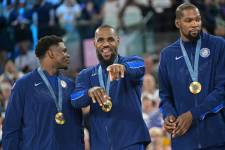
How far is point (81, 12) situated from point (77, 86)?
9.33 m

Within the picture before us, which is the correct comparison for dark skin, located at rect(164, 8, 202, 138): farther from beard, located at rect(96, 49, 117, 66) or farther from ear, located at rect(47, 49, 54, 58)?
ear, located at rect(47, 49, 54, 58)

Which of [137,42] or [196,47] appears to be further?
[137,42]

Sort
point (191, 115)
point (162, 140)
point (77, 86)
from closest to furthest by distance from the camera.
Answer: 1. point (191, 115)
2. point (77, 86)
3. point (162, 140)

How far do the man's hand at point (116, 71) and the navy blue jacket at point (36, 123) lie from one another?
898 millimetres

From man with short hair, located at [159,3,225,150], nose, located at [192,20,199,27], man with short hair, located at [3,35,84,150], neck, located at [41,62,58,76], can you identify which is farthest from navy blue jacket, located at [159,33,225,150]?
neck, located at [41,62,58,76]

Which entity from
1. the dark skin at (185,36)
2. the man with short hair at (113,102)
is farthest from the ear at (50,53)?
the dark skin at (185,36)

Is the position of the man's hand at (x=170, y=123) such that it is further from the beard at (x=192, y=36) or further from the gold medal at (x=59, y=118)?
the gold medal at (x=59, y=118)

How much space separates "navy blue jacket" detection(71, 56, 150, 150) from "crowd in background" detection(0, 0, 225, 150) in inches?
265

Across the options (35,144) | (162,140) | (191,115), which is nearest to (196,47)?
(191,115)

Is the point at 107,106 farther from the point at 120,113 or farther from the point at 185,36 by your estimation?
the point at 185,36

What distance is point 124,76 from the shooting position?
23.8 feet

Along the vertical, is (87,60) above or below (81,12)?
below

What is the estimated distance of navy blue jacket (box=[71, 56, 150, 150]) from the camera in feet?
23.7

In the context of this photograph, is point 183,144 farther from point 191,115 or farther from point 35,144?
point 35,144
